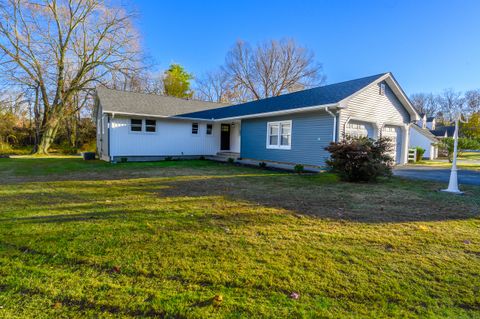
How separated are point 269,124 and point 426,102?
59933mm

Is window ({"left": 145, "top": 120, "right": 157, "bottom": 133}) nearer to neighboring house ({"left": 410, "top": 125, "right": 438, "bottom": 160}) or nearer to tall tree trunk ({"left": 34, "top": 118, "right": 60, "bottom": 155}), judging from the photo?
tall tree trunk ({"left": 34, "top": 118, "right": 60, "bottom": 155})

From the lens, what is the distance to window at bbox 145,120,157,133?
14.9 metres

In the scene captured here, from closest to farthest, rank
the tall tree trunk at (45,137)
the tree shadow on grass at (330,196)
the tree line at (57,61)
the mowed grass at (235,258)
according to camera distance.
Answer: the mowed grass at (235,258) < the tree shadow on grass at (330,196) < the tree line at (57,61) < the tall tree trunk at (45,137)

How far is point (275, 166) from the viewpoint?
12.5 m

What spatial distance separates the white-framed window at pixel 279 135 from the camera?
481 inches

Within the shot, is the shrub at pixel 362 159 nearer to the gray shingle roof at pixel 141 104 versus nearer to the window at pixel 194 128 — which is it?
the window at pixel 194 128

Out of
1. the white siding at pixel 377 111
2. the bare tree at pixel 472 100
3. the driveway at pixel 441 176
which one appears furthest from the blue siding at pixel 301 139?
the bare tree at pixel 472 100

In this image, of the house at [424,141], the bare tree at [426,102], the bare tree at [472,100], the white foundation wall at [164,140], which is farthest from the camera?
the bare tree at [426,102]

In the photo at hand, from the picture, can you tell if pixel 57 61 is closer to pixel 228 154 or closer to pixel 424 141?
pixel 228 154

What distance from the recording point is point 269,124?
43.4ft

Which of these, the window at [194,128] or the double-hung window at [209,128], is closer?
the window at [194,128]

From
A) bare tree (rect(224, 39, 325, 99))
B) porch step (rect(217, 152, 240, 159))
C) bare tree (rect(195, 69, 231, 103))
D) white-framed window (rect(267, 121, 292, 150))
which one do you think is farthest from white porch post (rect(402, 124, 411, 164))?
bare tree (rect(195, 69, 231, 103))

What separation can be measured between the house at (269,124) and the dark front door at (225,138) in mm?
70

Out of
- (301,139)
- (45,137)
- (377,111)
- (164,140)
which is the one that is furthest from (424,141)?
(45,137)
